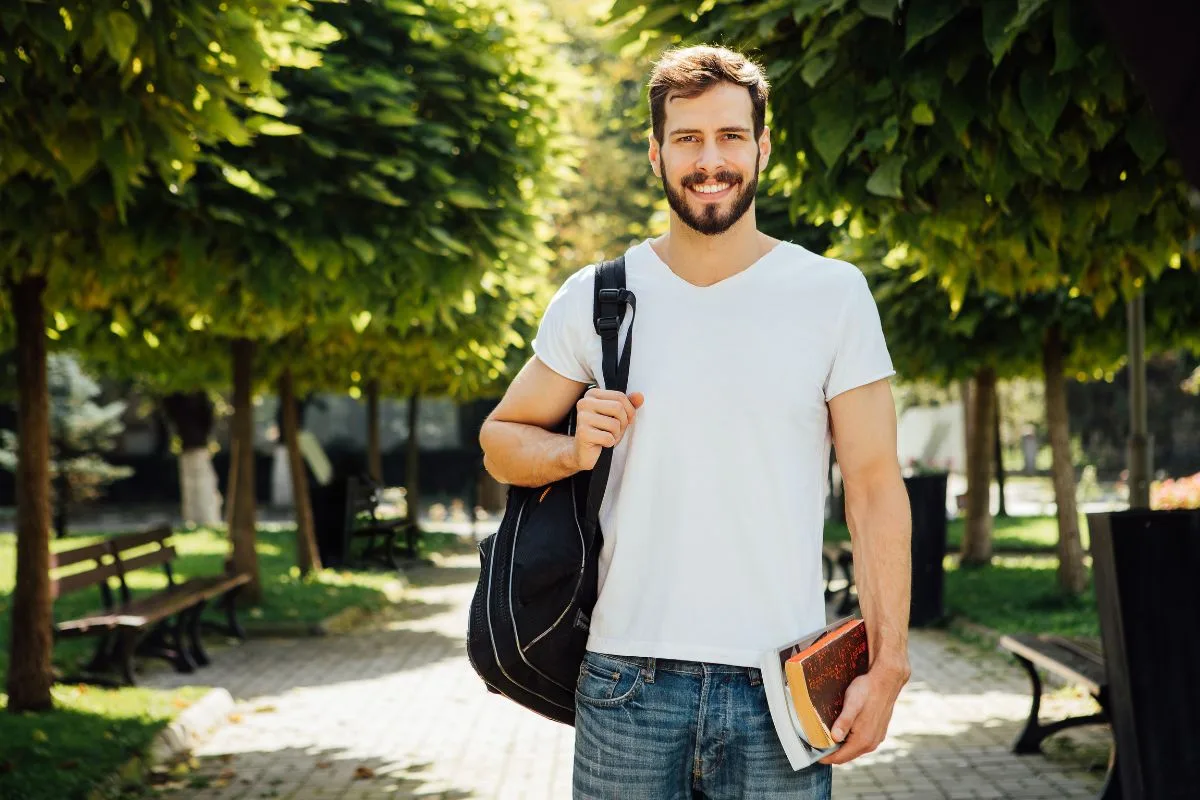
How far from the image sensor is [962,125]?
17.3 feet

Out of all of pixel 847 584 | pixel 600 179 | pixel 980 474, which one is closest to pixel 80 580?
pixel 847 584

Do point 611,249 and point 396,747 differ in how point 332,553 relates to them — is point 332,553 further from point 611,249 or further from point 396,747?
point 611,249

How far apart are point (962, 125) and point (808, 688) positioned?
328cm

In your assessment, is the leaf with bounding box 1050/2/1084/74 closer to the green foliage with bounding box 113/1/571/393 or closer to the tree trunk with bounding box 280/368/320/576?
the green foliage with bounding box 113/1/571/393

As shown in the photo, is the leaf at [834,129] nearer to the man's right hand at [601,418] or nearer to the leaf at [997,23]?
the leaf at [997,23]

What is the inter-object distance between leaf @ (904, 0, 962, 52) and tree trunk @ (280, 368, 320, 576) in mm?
13636

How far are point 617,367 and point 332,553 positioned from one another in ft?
63.1

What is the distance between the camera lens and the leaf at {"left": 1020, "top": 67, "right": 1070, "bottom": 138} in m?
5.02

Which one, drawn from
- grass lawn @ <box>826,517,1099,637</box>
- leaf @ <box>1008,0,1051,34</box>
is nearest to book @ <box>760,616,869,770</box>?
leaf @ <box>1008,0,1051,34</box>

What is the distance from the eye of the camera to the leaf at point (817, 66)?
5020 millimetres

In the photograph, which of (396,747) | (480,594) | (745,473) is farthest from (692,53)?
(396,747)

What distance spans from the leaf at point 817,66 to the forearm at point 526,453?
8.50 feet

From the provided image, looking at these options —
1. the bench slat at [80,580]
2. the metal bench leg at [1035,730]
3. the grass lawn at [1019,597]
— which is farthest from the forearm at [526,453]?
the grass lawn at [1019,597]

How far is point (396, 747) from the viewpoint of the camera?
866 centimetres
